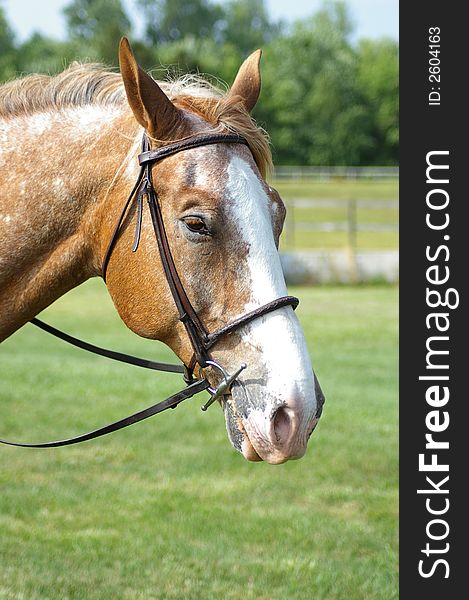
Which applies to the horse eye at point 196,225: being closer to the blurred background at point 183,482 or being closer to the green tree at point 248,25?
the blurred background at point 183,482

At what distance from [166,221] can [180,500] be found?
11.8 feet

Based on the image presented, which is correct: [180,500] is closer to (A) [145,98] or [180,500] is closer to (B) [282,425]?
(B) [282,425]

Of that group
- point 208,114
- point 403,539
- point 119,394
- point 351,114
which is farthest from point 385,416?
point 351,114

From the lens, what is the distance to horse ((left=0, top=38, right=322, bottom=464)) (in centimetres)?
267

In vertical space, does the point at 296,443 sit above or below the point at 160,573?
above

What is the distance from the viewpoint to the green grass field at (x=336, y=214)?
81.1ft

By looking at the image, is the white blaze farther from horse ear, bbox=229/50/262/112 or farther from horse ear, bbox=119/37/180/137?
horse ear, bbox=229/50/262/112

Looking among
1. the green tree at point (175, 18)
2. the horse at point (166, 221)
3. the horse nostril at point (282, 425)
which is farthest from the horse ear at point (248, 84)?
the green tree at point (175, 18)

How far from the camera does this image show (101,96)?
3.13 meters

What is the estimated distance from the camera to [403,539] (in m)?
4.77

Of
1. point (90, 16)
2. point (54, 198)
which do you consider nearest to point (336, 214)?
point (54, 198)

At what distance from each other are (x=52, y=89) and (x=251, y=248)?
104cm

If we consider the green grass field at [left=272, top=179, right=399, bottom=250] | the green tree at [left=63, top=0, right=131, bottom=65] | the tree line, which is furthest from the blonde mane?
the green tree at [left=63, top=0, right=131, bottom=65]

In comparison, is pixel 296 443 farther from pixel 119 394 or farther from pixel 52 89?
pixel 119 394
